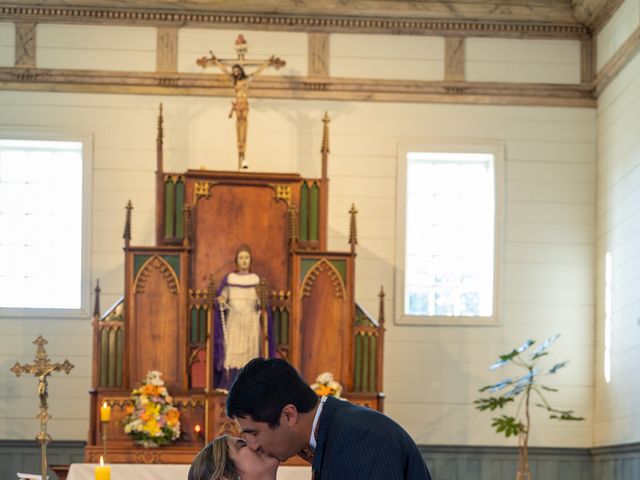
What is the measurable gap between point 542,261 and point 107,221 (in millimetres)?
4969

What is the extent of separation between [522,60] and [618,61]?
56.8 inches

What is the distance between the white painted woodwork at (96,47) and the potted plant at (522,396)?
17.2ft

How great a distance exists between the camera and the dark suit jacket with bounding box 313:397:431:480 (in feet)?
13.7

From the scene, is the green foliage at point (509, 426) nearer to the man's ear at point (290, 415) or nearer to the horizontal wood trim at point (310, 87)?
the horizontal wood trim at point (310, 87)

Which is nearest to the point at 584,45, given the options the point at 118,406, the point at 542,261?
the point at 542,261

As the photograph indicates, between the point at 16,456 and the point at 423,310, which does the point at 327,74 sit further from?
the point at 16,456

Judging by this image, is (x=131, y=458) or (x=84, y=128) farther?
(x=84, y=128)

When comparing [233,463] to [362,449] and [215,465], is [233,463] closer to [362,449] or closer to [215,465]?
[215,465]

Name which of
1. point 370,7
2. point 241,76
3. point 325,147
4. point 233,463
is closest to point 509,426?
point 325,147

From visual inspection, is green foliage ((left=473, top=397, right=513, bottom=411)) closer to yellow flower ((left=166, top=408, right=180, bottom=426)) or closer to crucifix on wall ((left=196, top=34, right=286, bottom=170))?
yellow flower ((left=166, top=408, right=180, bottom=426))

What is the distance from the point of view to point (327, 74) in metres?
15.1

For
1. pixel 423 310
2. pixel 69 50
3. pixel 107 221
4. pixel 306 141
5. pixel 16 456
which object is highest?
pixel 69 50

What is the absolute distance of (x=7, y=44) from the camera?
588 inches

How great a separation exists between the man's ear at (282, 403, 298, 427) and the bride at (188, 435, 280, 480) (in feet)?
1.69
